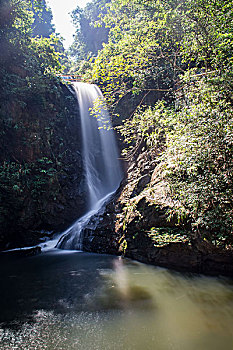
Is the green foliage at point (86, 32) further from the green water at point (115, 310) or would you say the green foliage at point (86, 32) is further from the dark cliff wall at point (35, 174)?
the green water at point (115, 310)

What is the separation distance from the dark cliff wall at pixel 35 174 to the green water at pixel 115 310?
4.16 m

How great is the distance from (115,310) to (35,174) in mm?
8320

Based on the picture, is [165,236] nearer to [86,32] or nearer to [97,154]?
[97,154]

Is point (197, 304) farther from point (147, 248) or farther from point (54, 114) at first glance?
point (54, 114)

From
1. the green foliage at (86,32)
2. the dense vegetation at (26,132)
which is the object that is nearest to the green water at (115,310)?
the dense vegetation at (26,132)

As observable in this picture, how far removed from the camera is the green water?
2697mm

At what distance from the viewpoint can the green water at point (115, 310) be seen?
2.70 metres

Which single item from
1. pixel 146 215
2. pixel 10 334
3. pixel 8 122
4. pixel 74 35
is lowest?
pixel 10 334

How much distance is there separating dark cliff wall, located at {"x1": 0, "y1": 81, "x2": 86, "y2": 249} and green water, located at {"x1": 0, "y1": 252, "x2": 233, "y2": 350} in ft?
13.6

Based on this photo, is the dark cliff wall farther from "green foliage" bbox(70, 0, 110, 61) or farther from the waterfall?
"green foliage" bbox(70, 0, 110, 61)

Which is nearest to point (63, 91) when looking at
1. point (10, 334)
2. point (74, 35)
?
point (10, 334)

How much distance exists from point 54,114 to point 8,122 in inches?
118

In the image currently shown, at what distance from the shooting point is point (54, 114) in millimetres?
12359

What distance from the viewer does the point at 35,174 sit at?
10.3 metres
